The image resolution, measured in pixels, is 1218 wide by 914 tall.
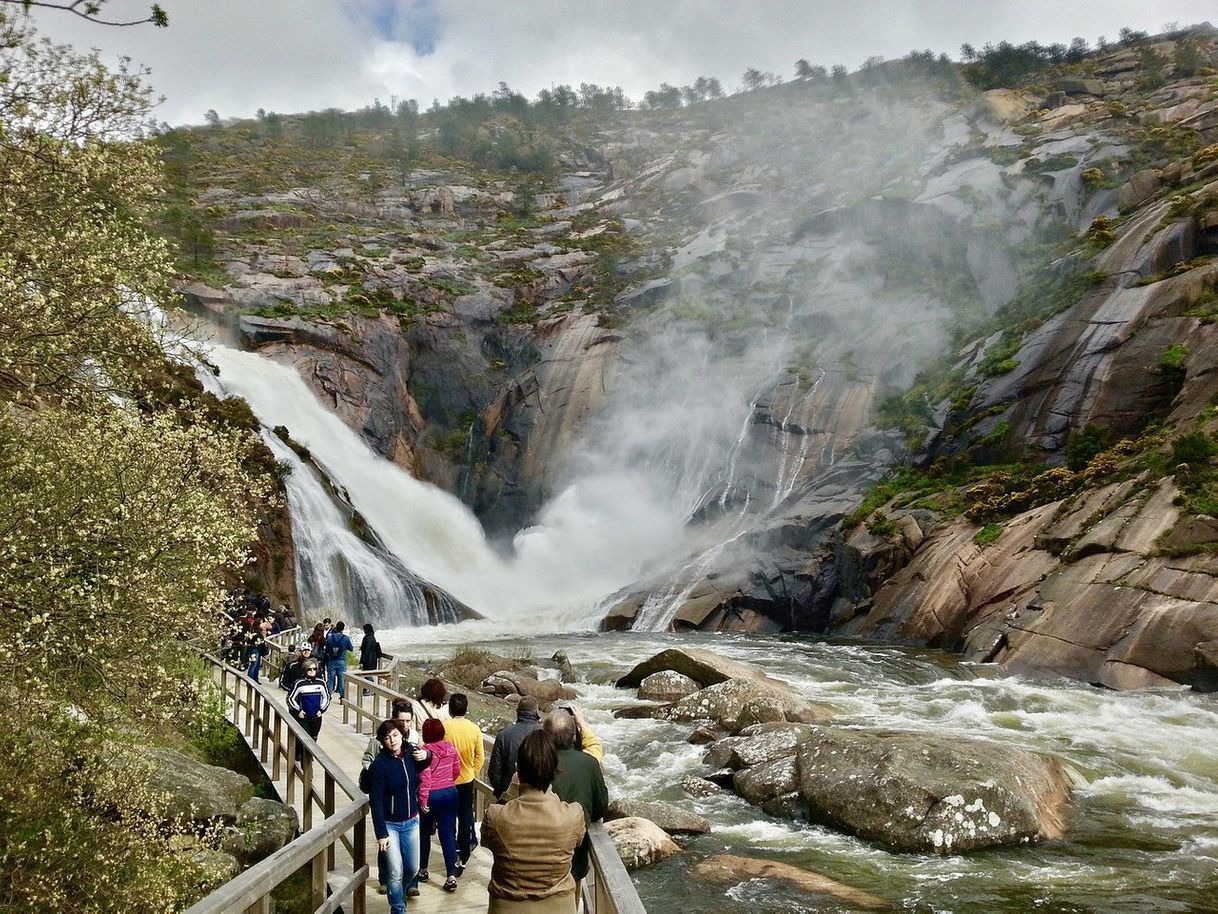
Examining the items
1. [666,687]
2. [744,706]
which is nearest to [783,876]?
[744,706]

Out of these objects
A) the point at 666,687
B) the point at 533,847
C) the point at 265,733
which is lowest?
the point at 666,687

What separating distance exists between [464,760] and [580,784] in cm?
293

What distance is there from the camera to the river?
33.0ft

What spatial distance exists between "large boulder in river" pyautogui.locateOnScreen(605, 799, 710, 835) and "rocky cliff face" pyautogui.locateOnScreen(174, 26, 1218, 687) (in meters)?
14.4

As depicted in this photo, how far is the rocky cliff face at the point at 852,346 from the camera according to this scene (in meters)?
27.7

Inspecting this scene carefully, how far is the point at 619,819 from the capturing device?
12.0 metres

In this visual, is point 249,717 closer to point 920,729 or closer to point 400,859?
point 400,859

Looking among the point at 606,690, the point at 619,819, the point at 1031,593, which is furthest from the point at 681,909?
the point at 1031,593

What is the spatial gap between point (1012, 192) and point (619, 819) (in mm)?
58509

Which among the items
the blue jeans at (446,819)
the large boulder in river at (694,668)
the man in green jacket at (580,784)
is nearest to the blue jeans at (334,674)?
the large boulder in river at (694,668)

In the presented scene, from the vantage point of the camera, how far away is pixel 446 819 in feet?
25.6

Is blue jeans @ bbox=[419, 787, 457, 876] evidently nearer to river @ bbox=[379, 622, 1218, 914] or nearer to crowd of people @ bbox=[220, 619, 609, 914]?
crowd of people @ bbox=[220, 619, 609, 914]

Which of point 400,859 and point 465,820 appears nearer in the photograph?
point 400,859

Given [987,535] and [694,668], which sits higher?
[987,535]
